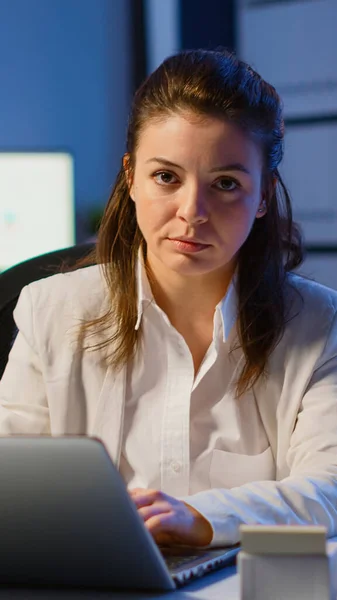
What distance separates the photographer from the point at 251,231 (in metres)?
1.51

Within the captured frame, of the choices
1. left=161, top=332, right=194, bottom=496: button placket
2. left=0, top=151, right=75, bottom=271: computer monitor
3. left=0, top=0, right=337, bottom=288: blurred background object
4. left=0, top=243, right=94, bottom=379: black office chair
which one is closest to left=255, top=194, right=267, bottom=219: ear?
left=161, top=332, right=194, bottom=496: button placket

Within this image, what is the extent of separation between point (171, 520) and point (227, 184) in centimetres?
50

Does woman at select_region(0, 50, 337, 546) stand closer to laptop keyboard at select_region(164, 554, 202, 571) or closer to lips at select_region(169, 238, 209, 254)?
lips at select_region(169, 238, 209, 254)

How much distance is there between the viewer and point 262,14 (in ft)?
14.6

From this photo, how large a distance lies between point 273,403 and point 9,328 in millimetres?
451

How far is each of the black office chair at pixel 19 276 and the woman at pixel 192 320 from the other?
0.08 metres

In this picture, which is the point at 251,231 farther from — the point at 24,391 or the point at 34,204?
the point at 34,204

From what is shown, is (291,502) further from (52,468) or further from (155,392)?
(52,468)

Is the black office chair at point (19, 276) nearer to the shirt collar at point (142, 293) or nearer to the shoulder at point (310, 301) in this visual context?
the shirt collar at point (142, 293)

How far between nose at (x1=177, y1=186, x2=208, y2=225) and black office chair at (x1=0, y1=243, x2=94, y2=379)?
382 millimetres

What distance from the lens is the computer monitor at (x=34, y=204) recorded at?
12.4 ft

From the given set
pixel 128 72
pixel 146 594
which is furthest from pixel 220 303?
pixel 128 72

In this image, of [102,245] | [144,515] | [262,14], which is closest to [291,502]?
[144,515]

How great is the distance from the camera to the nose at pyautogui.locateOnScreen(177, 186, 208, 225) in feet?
4.22
